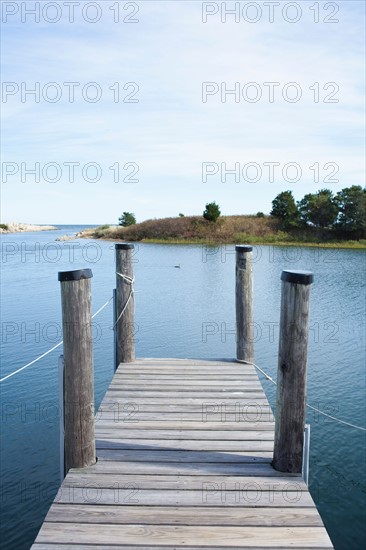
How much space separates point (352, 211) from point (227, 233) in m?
13.5

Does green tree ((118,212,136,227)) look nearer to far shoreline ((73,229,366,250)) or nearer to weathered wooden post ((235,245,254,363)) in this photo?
far shoreline ((73,229,366,250))

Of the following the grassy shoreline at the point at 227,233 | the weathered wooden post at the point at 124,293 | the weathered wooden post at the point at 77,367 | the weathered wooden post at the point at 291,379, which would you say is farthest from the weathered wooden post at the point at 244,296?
the grassy shoreline at the point at 227,233

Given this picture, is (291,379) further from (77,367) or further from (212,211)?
(212,211)

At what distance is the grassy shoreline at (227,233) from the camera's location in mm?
53406

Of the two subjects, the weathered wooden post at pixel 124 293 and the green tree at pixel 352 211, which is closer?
the weathered wooden post at pixel 124 293

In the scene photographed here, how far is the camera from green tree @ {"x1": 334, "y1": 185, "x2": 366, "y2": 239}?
5222 cm

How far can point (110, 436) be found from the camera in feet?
15.3

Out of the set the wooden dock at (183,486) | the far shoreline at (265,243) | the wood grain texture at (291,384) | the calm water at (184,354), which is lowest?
the calm water at (184,354)

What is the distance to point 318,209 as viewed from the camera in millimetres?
54969

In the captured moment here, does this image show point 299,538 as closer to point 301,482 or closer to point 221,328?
point 301,482

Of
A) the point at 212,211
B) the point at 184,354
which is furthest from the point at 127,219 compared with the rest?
the point at 184,354

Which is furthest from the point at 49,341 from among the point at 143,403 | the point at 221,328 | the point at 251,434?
the point at 251,434

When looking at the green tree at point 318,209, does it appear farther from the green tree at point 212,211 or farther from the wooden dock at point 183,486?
the wooden dock at point 183,486

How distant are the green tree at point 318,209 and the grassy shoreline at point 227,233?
106 centimetres
